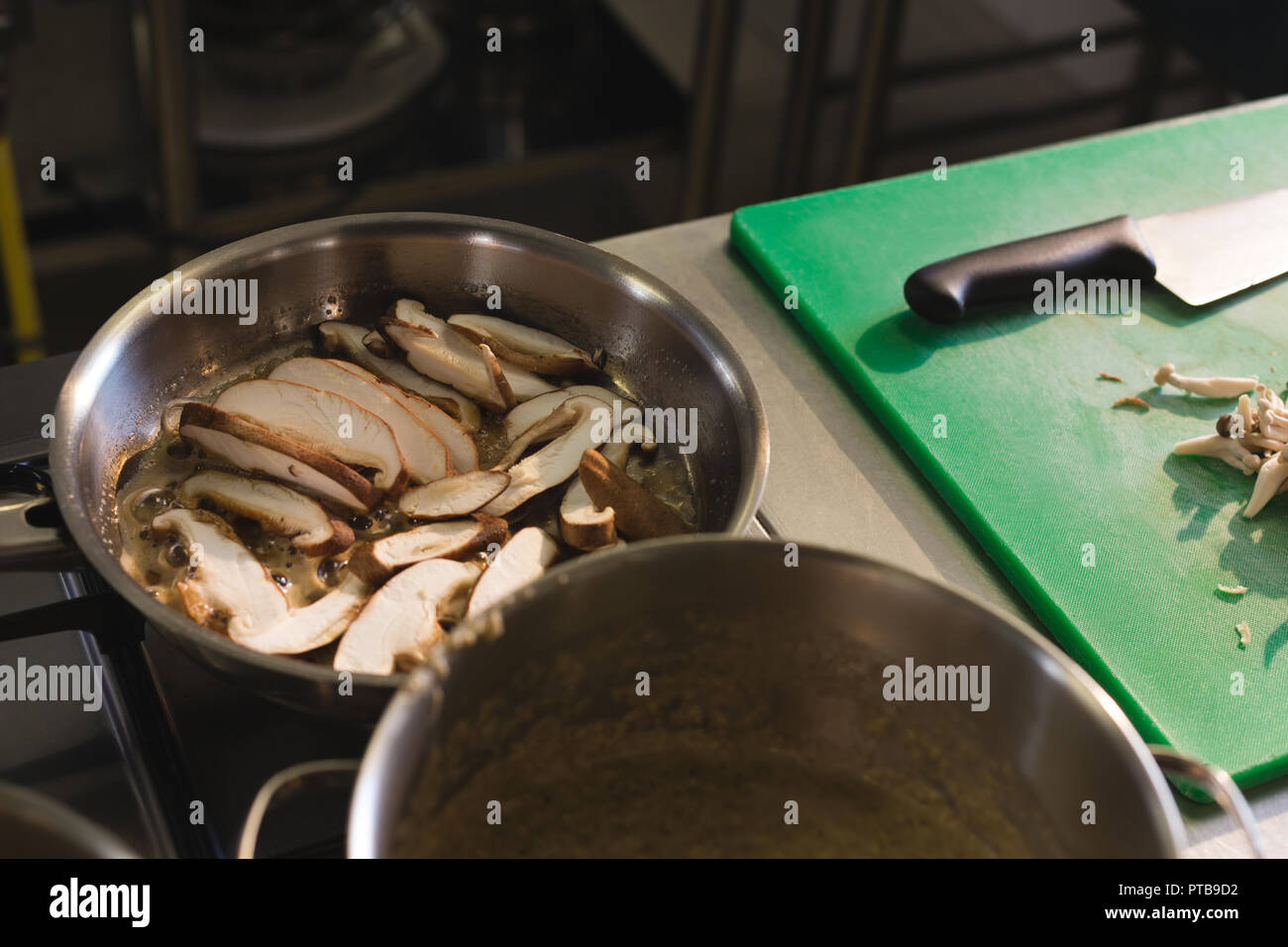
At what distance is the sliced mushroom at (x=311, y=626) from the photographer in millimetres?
827

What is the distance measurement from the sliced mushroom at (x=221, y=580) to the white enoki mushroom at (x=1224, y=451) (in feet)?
2.60

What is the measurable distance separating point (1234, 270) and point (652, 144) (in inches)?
63.6

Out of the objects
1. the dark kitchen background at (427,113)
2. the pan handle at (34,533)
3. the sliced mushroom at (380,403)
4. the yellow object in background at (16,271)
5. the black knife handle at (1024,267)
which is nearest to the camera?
the pan handle at (34,533)

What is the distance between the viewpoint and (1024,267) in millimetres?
1222

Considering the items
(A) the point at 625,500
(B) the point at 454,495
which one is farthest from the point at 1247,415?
(B) the point at 454,495

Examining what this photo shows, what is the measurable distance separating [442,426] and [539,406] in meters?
0.09

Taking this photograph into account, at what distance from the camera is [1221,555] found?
1025 millimetres

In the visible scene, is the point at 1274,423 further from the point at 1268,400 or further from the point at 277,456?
the point at 277,456

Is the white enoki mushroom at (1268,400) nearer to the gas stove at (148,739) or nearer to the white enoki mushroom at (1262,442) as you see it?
the white enoki mushroom at (1262,442)

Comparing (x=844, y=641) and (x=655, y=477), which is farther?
(x=655, y=477)

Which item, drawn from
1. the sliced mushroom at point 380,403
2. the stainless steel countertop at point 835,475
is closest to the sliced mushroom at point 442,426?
the sliced mushroom at point 380,403
